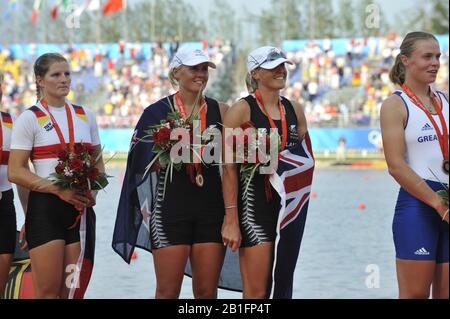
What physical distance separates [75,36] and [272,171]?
158 feet

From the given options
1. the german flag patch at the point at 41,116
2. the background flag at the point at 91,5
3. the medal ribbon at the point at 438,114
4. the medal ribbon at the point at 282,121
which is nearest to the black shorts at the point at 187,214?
the medal ribbon at the point at 282,121

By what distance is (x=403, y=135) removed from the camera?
5305 mm

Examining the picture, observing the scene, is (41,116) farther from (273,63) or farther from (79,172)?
(273,63)

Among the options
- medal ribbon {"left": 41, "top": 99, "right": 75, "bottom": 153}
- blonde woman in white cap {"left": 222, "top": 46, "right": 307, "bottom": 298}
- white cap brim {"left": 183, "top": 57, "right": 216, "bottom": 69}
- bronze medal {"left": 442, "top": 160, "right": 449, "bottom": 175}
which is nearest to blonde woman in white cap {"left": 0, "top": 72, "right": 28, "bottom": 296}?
medal ribbon {"left": 41, "top": 99, "right": 75, "bottom": 153}

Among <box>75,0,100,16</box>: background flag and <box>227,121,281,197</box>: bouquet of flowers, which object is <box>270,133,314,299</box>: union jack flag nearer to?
<box>227,121,281,197</box>: bouquet of flowers

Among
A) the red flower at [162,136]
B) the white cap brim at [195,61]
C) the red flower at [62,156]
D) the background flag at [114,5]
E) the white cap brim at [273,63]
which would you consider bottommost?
the red flower at [62,156]

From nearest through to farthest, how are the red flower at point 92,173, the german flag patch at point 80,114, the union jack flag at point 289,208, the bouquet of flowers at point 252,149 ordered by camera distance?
the bouquet of flowers at point 252,149
the union jack flag at point 289,208
the red flower at point 92,173
the german flag patch at point 80,114

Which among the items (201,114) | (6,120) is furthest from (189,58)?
(6,120)

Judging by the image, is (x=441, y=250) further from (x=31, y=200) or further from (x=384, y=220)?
(x=384, y=220)

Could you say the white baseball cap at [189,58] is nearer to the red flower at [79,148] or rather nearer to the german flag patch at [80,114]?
the german flag patch at [80,114]

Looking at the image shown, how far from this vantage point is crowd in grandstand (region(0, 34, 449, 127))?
3597 centimetres

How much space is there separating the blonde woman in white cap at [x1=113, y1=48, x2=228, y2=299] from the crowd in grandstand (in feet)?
92.4

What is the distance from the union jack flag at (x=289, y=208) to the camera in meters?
5.82

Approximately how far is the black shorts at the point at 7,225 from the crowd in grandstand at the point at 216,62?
28293 mm
